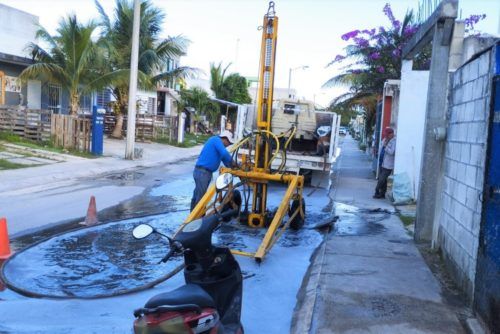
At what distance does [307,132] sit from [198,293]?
12.1m

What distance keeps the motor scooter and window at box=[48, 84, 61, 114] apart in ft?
74.2

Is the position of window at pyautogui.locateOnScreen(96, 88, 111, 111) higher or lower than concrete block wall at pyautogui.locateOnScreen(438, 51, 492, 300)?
higher

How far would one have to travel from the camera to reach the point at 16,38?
79.1 ft

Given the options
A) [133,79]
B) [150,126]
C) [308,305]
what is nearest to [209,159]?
[308,305]

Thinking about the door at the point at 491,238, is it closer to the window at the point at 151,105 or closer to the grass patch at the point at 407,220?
the grass patch at the point at 407,220

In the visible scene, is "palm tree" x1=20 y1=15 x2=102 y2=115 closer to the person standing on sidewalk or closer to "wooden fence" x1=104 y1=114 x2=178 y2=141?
Result: "wooden fence" x1=104 y1=114 x2=178 y2=141

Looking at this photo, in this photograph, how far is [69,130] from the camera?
20281 mm

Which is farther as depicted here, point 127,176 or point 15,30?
point 15,30

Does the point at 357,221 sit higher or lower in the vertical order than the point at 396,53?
lower

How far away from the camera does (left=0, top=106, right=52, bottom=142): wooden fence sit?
2045cm

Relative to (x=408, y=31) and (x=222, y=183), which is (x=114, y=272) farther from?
(x=408, y=31)

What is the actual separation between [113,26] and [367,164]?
1417 cm

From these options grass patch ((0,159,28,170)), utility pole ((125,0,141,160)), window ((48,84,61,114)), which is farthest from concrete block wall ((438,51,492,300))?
window ((48,84,61,114))

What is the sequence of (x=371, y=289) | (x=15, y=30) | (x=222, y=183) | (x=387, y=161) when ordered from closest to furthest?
(x=222, y=183), (x=371, y=289), (x=387, y=161), (x=15, y=30)
